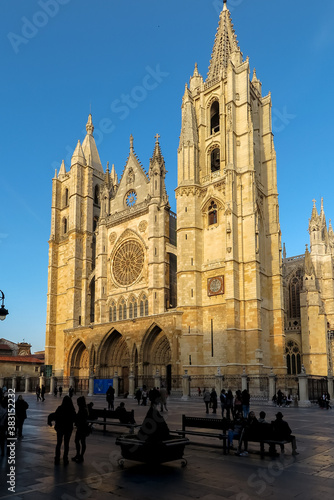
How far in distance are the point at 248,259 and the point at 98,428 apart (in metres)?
19.3

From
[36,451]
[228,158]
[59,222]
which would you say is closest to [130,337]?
[228,158]

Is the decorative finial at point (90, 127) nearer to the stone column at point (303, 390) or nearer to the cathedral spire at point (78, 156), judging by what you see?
the cathedral spire at point (78, 156)

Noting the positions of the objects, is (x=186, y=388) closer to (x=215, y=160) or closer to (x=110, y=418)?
(x=110, y=418)

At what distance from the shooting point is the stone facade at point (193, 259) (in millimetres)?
29922

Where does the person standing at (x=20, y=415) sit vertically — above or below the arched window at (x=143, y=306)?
below

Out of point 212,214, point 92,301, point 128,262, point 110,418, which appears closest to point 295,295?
point 212,214

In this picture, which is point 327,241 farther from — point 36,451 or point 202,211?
point 36,451

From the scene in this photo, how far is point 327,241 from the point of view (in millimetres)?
47156

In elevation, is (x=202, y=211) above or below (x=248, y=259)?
above

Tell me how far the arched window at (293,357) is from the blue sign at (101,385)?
62.9 ft

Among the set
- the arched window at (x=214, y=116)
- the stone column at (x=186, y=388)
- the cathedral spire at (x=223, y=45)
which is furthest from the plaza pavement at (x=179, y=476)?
the cathedral spire at (x=223, y=45)

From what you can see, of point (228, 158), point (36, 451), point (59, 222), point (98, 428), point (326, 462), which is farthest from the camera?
point (59, 222)

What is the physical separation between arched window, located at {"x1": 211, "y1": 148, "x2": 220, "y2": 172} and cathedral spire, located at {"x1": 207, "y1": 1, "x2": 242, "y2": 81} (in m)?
6.95

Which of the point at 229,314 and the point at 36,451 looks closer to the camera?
the point at 36,451
